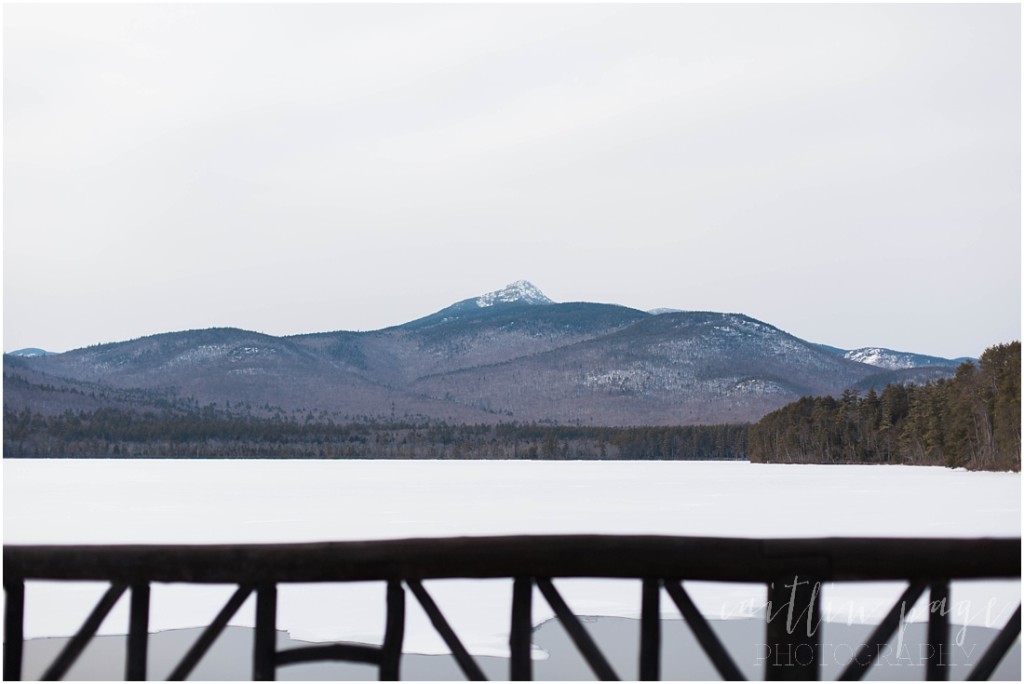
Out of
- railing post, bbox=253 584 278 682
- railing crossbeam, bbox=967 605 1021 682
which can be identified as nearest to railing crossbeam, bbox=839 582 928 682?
railing crossbeam, bbox=967 605 1021 682

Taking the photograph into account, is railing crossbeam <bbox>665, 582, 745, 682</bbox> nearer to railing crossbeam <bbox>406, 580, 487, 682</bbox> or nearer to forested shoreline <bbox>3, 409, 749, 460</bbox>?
railing crossbeam <bbox>406, 580, 487, 682</bbox>

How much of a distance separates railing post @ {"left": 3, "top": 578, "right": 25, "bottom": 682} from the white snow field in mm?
3089

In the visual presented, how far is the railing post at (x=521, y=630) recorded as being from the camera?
4.24 m

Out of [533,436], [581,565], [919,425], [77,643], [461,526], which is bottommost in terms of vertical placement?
[533,436]

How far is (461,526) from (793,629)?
20545mm

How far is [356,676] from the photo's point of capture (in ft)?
31.0

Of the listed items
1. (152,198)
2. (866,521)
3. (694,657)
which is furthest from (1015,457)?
(152,198)

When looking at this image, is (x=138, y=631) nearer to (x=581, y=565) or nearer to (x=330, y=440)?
(x=581, y=565)

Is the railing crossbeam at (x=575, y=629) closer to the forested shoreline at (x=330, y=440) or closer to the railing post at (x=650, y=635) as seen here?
the railing post at (x=650, y=635)

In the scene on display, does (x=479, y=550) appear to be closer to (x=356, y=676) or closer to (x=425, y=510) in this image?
(x=356, y=676)

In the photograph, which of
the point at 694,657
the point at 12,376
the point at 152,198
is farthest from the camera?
the point at 12,376

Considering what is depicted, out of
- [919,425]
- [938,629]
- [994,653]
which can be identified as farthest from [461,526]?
[919,425]

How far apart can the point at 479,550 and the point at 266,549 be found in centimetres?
73

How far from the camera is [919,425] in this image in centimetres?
9238
